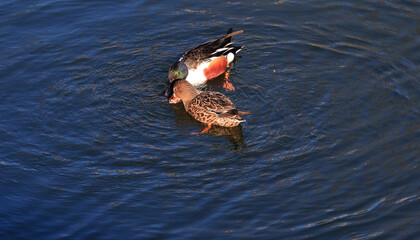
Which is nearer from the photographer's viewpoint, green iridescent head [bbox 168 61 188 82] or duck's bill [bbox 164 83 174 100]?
duck's bill [bbox 164 83 174 100]

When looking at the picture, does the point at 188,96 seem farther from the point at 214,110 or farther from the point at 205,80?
the point at 205,80

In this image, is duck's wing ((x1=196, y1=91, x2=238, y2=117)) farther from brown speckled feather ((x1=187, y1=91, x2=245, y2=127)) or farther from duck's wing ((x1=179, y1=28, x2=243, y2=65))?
duck's wing ((x1=179, y1=28, x2=243, y2=65))

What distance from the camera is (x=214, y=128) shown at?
8391 millimetres

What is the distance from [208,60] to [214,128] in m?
2.05

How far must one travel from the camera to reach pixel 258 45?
10.5 metres

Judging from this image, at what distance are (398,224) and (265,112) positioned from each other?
3008 millimetres

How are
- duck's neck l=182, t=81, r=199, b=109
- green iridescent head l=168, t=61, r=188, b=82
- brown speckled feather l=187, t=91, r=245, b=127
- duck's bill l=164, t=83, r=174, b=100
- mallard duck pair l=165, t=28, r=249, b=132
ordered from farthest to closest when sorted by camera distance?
green iridescent head l=168, t=61, r=188, b=82 < duck's bill l=164, t=83, r=174, b=100 < duck's neck l=182, t=81, r=199, b=109 < mallard duck pair l=165, t=28, r=249, b=132 < brown speckled feather l=187, t=91, r=245, b=127

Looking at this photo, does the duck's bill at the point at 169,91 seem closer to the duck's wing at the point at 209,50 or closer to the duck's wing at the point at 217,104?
the duck's wing at the point at 217,104

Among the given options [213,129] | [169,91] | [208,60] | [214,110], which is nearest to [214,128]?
[213,129]

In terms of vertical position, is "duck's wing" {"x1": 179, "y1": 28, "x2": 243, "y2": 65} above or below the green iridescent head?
above

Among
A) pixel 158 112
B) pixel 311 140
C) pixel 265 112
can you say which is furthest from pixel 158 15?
pixel 311 140

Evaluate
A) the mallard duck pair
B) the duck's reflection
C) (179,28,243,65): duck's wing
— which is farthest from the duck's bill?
(179,28,243,65): duck's wing

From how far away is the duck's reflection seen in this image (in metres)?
7.82

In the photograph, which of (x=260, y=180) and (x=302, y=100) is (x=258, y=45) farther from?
(x=260, y=180)
